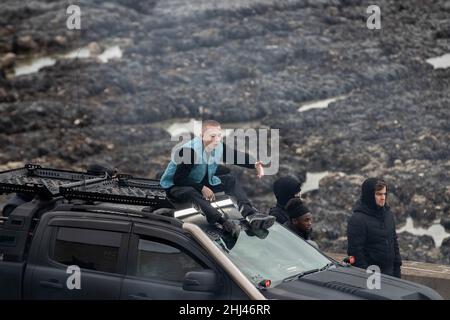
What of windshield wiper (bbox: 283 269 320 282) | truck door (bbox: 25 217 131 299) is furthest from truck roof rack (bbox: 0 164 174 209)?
windshield wiper (bbox: 283 269 320 282)

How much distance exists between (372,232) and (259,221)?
1844 mm

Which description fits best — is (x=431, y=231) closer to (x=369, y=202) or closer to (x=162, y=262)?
(x=369, y=202)

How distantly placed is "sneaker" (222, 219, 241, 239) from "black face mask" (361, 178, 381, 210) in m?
2.19

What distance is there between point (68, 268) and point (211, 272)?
1484 millimetres

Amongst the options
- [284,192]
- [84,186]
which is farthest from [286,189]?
[84,186]

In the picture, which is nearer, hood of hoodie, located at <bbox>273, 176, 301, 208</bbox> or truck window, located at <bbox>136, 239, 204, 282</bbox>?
truck window, located at <bbox>136, 239, 204, 282</bbox>

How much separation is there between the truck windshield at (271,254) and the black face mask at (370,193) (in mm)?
1271

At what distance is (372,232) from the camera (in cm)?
843

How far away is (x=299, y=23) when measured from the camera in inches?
1119

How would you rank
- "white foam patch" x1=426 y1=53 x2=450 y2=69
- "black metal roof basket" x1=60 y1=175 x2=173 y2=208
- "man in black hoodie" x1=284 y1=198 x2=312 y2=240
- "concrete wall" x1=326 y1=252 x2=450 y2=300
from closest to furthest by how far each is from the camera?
"black metal roof basket" x1=60 y1=175 x2=173 y2=208 → "man in black hoodie" x1=284 y1=198 x2=312 y2=240 → "concrete wall" x1=326 y1=252 x2=450 y2=300 → "white foam patch" x1=426 y1=53 x2=450 y2=69

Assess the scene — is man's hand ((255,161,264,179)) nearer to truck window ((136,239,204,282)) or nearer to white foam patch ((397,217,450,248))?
truck window ((136,239,204,282))

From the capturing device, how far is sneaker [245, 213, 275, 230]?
7.07 meters
